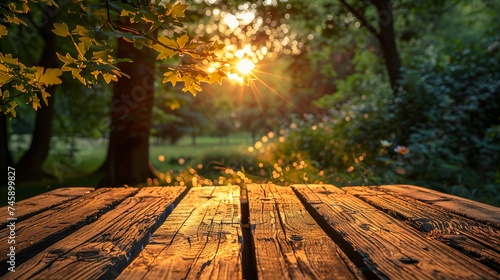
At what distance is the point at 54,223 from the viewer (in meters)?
2.01

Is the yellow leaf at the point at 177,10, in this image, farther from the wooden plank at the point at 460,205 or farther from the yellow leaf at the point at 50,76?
the wooden plank at the point at 460,205

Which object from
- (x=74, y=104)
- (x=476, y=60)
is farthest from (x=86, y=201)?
(x=74, y=104)

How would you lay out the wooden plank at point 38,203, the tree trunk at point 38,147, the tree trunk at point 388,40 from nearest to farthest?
the wooden plank at point 38,203, the tree trunk at point 388,40, the tree trunk at point 38,147

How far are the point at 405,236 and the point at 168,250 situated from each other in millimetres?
949

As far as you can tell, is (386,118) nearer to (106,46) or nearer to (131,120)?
(131,120)

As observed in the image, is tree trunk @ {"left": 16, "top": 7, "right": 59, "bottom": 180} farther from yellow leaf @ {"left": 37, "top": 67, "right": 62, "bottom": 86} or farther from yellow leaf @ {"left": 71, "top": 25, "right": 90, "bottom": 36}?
yellow leaf @ {"left": 71, "top": 25, "right": 90, "bottom": 36}

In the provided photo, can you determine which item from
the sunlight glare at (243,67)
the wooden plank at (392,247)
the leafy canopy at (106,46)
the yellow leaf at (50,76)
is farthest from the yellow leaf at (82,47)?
the wooden plank at (392,247)

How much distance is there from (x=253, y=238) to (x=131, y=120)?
6725mm

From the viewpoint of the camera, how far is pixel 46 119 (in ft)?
35.6

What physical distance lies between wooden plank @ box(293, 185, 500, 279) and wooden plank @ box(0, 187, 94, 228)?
5.01 ft

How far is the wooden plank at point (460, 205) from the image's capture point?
2.09m

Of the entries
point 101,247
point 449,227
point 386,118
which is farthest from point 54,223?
point 386,118

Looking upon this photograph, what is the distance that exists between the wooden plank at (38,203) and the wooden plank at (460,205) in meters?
2.24

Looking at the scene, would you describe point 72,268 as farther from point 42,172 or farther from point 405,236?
point 42,172
